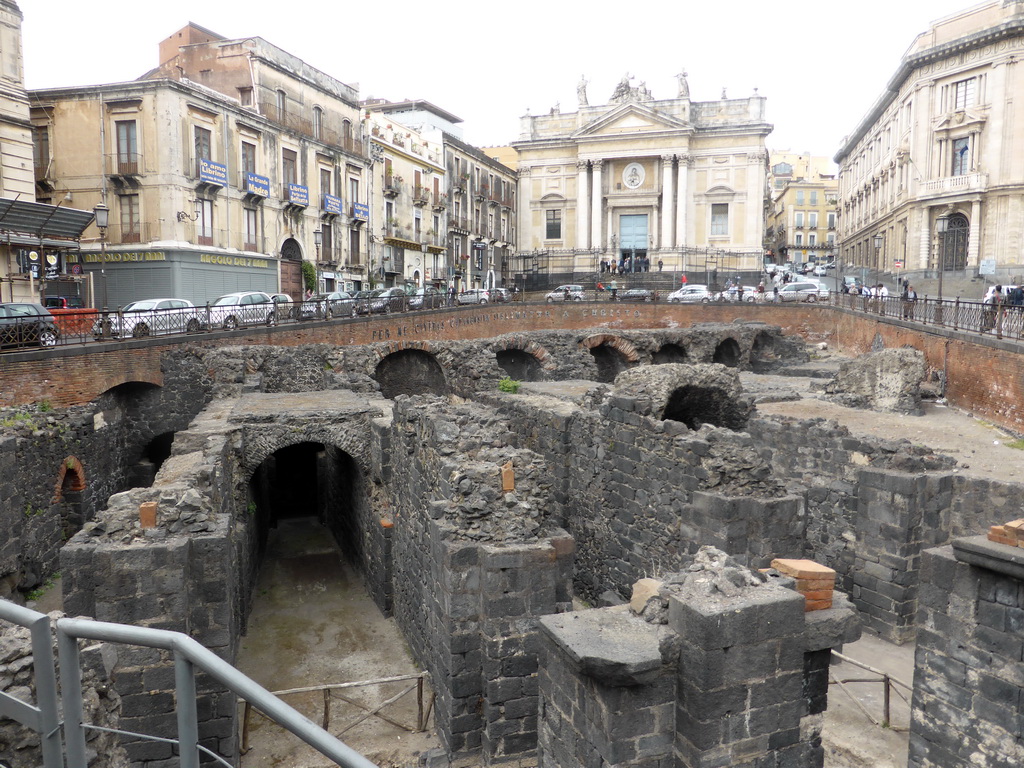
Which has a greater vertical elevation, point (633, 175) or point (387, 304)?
point (633, 175)

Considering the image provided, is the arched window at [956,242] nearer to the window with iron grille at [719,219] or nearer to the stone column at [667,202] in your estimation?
the window with iron grille at [719,219]

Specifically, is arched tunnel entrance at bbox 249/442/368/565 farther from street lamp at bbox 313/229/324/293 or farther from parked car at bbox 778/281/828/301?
parked car at bbox 778/281/828/301

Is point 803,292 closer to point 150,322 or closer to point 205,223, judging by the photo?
point 205,223

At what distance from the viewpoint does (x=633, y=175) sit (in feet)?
169

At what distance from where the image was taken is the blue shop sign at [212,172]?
94.3 feet

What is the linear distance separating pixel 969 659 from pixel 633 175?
48325mm

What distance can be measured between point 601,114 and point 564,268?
35.0 feet

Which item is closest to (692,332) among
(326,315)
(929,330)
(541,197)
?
(929,330)

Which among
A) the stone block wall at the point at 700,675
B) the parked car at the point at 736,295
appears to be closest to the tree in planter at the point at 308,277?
the parked car at the point at 736,295

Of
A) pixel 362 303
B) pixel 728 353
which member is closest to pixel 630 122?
pixel 728 353

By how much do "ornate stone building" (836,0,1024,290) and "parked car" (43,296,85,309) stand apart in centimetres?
3591

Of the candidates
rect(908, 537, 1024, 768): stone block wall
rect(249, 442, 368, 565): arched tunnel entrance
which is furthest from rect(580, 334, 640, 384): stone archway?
rect(908, 537, 1024, 768): stone block wall

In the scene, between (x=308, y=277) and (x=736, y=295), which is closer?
(x=308, y=277)

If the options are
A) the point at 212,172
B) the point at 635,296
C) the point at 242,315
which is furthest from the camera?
the point at 635,296
